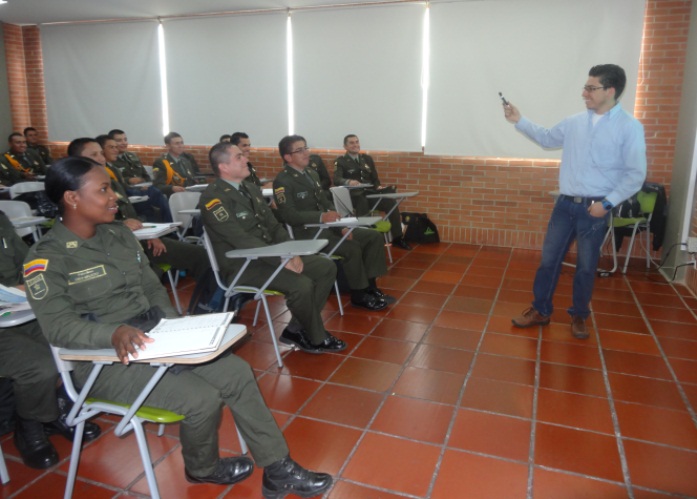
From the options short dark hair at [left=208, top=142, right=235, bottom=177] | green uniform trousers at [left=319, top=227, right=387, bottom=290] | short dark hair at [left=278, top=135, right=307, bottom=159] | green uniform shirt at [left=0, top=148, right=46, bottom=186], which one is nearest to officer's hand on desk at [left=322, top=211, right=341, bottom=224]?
green uniform trousers at [left=319, top=227, right=387, bottom=290]

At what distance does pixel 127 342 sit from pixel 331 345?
5.57ft

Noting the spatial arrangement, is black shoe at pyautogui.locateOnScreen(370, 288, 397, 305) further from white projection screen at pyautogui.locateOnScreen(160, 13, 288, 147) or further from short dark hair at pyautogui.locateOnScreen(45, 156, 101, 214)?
white projection screen at pyautogui.locateOnScreen(160, 13, 288, 147)

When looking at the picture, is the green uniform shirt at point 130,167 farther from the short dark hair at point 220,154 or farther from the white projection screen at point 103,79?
the short dark hair at point 220,154

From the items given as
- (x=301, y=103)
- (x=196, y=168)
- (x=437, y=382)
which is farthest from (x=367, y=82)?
(x=437, y=382)

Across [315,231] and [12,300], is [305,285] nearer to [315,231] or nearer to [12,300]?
[315,231]

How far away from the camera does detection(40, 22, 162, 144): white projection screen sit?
692 cm

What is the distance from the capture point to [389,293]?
163 inches

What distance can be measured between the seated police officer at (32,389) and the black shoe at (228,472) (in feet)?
1.92

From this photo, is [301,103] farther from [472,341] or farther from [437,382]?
[437,382]

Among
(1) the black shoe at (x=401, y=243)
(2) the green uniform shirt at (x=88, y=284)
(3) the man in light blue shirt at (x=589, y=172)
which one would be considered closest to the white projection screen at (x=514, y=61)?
(1) the black shoe at (x=401, y=243)

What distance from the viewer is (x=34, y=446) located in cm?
200

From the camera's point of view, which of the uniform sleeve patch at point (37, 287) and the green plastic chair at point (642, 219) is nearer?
the uniform sleeve patch at point (37, 287)

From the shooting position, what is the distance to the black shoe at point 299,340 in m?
3.00

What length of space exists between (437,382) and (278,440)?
45.5 inches
